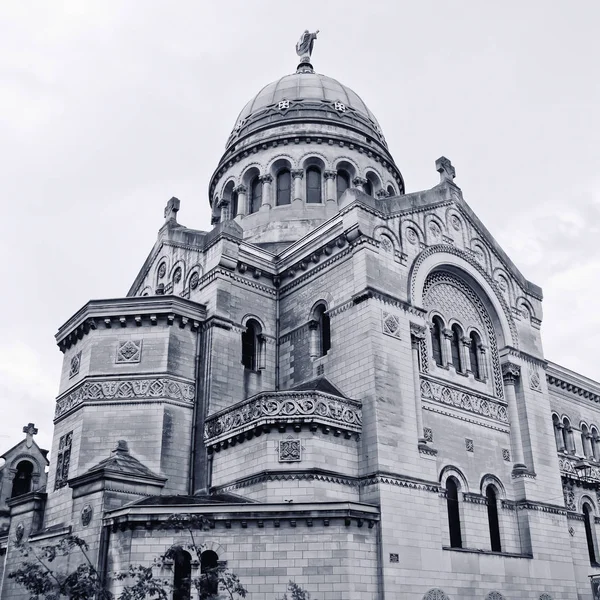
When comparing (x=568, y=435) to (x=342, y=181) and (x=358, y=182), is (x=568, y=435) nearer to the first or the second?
(x=358, y=182)

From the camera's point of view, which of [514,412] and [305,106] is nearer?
[514,412]

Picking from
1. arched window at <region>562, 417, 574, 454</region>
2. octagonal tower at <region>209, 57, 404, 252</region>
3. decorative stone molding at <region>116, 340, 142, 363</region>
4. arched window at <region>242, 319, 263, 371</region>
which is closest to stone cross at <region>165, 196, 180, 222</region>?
octagonal tower at <region>209, 57, 404, 252</region>

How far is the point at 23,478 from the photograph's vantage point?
35.2 metres

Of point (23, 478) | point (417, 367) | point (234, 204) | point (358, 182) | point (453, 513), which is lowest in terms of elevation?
point (453, 513)

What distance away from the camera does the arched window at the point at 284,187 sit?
39250 millimetres

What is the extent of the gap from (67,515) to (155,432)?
407cm

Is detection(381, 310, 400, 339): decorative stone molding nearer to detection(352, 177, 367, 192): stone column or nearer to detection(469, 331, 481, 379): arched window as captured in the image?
detection(469, 331, 481, 379): arched window

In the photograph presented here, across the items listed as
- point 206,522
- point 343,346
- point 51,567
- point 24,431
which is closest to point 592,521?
point 343,346

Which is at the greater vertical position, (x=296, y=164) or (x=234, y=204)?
(x=296, y=164)

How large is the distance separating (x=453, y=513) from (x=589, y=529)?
1159 cm

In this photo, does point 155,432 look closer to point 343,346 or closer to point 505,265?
point 343,346

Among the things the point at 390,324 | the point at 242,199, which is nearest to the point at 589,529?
the point at 390,324

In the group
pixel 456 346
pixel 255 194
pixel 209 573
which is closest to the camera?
pixel 209 573

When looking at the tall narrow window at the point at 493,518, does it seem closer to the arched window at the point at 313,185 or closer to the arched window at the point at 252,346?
the arched window at the point at 252,346
